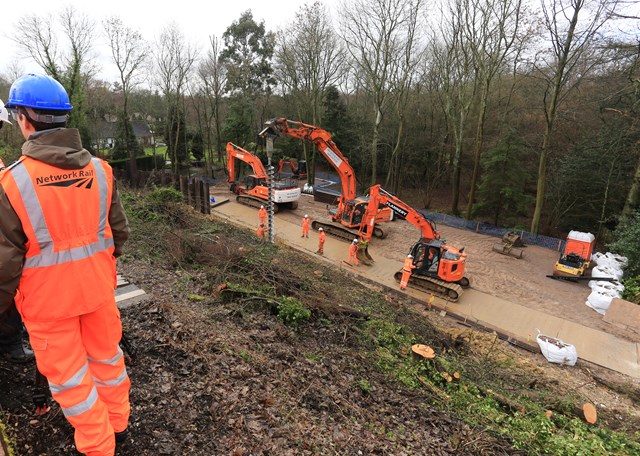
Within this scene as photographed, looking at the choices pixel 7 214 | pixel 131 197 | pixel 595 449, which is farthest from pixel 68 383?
pixel 131 197

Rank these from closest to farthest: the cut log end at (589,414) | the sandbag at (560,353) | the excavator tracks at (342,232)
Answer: the cut log end at (589,414)
the sandbag at (560,353)
the excavator tracks at (342,232)

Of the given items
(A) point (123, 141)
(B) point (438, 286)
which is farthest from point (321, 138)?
(A) point (123, 141)

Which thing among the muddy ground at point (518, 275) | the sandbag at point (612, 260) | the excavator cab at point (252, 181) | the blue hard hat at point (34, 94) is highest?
the blue hard hat at point (34, 94)

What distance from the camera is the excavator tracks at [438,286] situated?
1106cm

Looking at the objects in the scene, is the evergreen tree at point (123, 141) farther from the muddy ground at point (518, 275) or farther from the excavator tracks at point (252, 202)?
the muddy ground at point (518, 275)

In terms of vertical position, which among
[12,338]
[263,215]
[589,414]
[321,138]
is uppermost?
[321,138]

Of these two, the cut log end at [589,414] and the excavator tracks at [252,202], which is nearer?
the cut log end at [589,414]

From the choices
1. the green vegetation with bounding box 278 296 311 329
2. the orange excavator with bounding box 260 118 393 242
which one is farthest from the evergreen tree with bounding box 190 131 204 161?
the green vegetation with bounding box 278 296 311 329

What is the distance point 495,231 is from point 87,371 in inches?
746

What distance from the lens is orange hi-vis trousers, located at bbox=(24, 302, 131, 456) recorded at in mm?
2170

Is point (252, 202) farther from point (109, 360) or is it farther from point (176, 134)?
point (109, 360)

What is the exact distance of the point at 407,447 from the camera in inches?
142

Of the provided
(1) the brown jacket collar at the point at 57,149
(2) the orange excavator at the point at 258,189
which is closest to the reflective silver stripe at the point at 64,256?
(1) the brown jacket collar at the point at 57,149

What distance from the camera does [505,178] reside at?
19.8 meters
